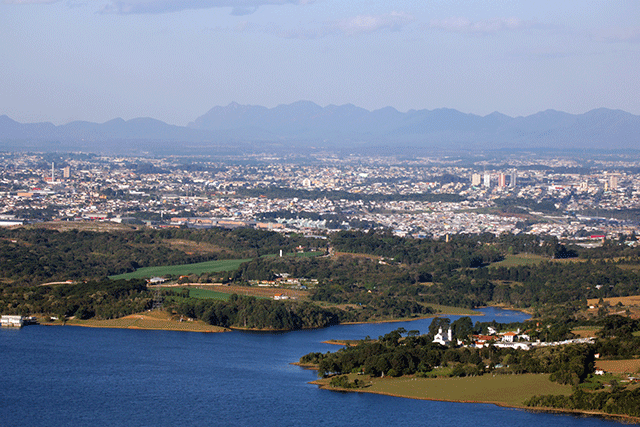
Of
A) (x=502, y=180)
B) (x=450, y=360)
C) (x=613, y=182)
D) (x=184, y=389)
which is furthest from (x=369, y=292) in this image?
(x=502, y=180)

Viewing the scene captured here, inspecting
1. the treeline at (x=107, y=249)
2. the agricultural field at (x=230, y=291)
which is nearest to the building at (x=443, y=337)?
the agricultural field at (x=230, y=291)

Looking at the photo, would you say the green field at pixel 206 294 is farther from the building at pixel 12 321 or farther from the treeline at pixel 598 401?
the treeline at pixel 598 401

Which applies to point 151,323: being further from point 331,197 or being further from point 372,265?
point 331,197

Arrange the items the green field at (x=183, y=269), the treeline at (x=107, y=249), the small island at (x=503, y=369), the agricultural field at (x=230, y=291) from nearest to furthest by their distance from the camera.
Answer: the small island at (x=503, y=369)
the agricultural field at (x=230, y=291)
the treeline at (x=107, y=249)
the green field at (x=183, y=269)

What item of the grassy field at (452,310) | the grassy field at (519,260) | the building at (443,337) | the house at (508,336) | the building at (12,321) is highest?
the house at (508,336)

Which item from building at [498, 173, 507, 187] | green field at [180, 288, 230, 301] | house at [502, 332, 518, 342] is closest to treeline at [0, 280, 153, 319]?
green field at [180, 288, 230, 301]

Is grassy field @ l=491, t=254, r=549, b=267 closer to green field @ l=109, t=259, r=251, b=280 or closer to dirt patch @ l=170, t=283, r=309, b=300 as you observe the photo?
dirt patch @ l=170, t=283, r=309, b=300

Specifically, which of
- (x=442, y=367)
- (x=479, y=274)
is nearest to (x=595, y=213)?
(x=479, y=274)

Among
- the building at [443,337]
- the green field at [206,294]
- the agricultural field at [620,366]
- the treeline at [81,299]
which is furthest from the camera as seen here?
the green field at [206,294]
